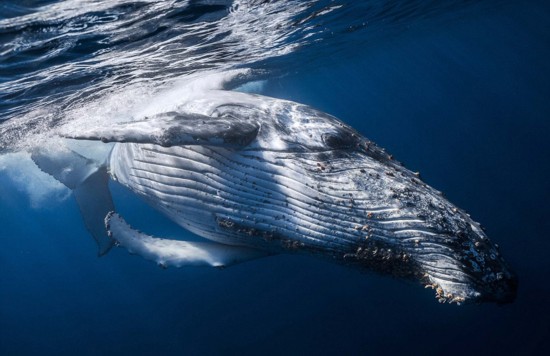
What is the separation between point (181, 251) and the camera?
4.24 metres

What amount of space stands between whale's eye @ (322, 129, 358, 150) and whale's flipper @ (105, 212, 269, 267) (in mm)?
1366

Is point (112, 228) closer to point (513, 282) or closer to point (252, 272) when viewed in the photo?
point (513, 282)

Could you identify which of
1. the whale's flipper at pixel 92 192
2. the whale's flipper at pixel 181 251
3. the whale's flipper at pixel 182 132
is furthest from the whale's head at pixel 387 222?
the whale's flipper at pixel 92 192

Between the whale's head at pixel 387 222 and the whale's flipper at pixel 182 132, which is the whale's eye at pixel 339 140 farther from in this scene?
the whale's flipper at pixel 182 132

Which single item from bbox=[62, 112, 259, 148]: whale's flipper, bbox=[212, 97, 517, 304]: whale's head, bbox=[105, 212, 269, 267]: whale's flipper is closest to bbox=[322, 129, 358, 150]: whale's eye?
bbox=[212, 97, 517, 304]: whale's head

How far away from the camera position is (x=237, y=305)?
84.9 feet

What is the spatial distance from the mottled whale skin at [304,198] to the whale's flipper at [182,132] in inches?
0.4

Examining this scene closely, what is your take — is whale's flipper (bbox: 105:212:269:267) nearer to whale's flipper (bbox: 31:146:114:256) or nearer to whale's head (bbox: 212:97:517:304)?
whale's head (bbox: 212:97:517:304)

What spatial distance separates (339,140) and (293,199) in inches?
32.4

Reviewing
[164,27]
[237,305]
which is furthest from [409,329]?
[164,27]

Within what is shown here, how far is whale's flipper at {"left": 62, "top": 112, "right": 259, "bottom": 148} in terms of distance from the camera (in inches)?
134

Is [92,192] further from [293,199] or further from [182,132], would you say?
[293,199]

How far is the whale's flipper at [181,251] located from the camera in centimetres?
402

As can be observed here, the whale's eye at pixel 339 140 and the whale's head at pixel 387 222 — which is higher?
the whale's eye at pixel 339 140
